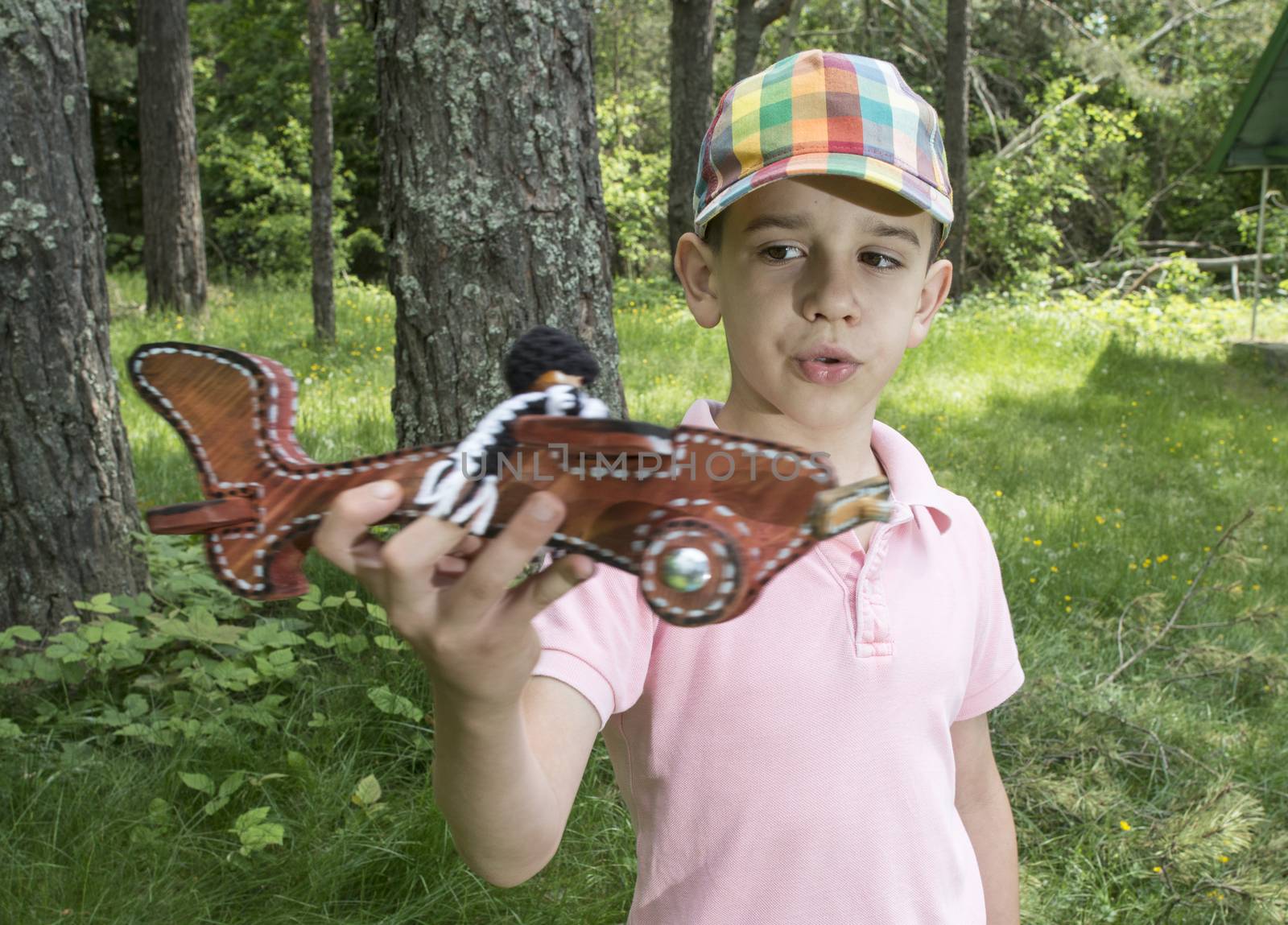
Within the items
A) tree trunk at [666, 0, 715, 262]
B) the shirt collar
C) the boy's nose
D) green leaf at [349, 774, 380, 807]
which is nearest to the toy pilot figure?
the boy's nose

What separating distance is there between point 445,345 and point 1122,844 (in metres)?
2.09

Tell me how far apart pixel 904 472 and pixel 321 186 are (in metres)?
5.94

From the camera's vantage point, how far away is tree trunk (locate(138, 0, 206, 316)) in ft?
26.0

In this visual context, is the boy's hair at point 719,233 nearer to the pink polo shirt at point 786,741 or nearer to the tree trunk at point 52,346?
the pink polo shirt at point 786,741

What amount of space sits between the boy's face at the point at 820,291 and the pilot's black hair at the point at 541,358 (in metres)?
0.36

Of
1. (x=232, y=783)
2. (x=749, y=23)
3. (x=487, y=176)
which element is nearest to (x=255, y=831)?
(x=232, y=783)

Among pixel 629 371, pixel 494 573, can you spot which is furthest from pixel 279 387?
pixel 629 371

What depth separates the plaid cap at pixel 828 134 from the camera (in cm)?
117

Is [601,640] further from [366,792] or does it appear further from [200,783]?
[200,783]

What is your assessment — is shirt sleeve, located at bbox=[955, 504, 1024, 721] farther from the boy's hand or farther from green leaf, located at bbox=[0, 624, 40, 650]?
green leaf, located at bbox=[0, 624, 40, 650]

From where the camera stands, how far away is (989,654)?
1520mm

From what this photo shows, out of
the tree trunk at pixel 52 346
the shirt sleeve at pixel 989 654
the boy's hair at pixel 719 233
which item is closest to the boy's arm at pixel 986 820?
the shirt sleeve at pixel 989 654

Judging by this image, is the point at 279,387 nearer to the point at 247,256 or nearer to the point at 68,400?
the point at 68,400

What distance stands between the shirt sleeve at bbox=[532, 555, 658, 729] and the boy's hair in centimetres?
44
